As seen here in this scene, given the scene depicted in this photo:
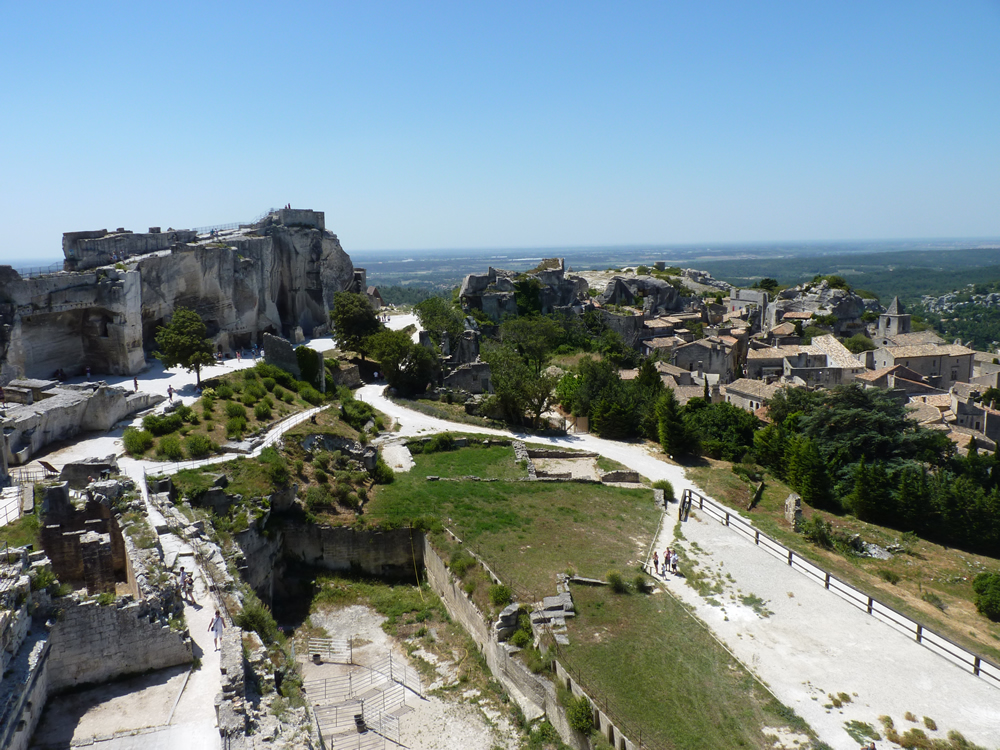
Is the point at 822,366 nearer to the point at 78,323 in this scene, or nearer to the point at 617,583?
the point at 617,583

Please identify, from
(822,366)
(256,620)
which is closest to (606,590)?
(256,620)

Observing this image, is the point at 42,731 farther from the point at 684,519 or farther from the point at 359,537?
the point at 684,519

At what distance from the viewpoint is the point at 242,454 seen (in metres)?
22.0

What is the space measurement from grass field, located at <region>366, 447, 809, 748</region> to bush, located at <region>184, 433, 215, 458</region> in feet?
18.8

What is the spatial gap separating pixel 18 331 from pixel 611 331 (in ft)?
127

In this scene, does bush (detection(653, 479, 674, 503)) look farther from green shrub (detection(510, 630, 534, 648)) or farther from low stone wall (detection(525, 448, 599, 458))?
green shrub (detection(510, 630, 534, 648))

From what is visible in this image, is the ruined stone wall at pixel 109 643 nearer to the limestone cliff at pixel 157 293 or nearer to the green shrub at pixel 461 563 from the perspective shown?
the green shrub at pixel 461 563

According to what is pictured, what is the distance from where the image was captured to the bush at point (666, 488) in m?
25.2

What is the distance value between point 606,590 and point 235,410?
15.5 m

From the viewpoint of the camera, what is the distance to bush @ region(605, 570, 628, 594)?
17.3 m

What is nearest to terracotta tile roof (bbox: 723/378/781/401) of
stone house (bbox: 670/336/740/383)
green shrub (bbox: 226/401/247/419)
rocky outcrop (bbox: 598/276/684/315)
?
stone house (bbox: 670/336/740/383)

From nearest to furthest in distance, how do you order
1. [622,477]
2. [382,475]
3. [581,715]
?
[581,715] < [382,475] < [622,477]

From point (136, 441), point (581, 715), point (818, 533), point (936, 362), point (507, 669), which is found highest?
point (136, 441)

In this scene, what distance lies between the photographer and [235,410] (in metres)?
24.8
